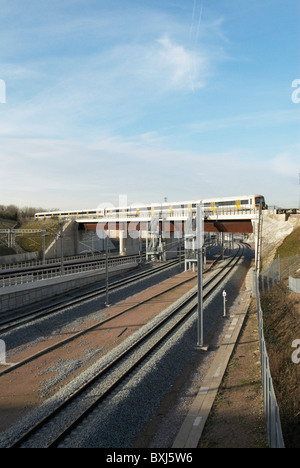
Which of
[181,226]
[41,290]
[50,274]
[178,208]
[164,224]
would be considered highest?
[178,208]

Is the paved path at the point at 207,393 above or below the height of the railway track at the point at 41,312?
below

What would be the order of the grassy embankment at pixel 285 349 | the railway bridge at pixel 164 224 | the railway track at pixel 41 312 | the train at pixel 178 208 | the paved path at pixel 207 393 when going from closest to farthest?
the paved path at pixel 207 393, the grassy embankment at pixel 285 349, the railway track at pixel 41 312, the train at pixel 178 208, the railway bridge at pixel 164 224

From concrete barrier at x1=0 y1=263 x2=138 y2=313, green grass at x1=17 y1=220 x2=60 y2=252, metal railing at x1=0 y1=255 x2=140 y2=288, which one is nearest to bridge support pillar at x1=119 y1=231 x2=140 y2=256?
green grass at x1=17 y1=220 x2=60 y2=252

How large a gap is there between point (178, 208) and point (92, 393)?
157ft

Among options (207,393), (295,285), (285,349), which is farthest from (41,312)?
(295,285)

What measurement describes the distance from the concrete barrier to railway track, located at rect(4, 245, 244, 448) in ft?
44.3

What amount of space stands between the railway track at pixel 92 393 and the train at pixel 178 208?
98.9ft

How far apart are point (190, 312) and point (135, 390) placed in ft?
43.3

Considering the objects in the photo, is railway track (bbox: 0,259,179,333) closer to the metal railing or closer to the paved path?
the metal railing

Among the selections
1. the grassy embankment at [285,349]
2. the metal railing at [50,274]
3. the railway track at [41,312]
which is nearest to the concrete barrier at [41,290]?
the metal railing at [50,274]

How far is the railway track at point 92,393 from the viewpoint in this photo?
10672mm

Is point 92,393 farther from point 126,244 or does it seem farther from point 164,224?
point 126,244

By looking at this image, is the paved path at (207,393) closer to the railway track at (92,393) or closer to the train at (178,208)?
the railway track at (92,393)

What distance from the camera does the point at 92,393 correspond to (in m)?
13.5
